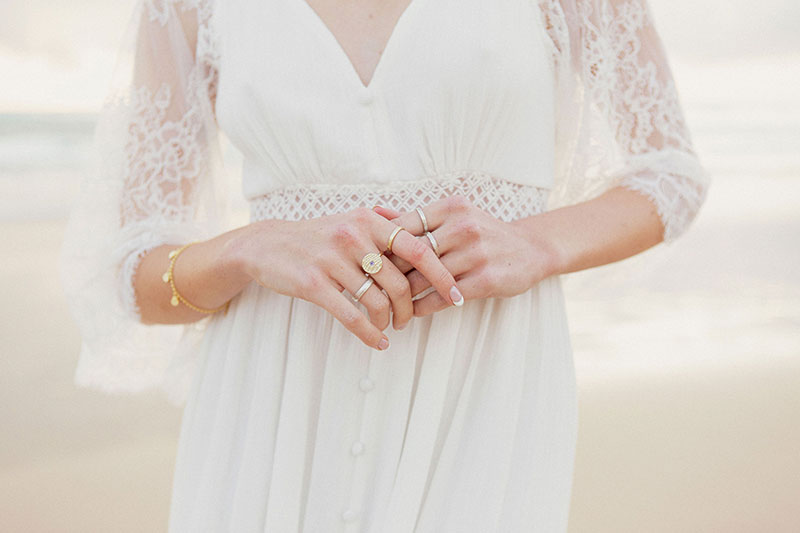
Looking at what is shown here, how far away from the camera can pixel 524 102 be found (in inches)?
50.1

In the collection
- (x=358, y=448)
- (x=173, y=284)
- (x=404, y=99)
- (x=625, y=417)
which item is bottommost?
(x=625, y=417)

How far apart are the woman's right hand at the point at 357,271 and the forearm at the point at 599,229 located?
0.67ft

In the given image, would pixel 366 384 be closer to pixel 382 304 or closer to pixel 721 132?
pixel 382 304

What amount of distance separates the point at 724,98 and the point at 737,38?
54 centimetres

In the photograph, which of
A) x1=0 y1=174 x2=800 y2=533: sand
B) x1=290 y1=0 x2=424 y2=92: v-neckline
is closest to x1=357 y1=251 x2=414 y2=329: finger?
x1=290 y1=0 x2=424 y2=92: v-neckline

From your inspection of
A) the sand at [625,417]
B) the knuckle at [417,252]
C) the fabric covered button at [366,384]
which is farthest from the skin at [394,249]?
the sand at [625,417]

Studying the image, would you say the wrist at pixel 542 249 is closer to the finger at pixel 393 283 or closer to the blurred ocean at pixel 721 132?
the finger at pixel 393 283

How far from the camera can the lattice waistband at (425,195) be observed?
4.20 feet

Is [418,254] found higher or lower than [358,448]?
higher

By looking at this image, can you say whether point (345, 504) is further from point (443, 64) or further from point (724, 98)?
point (724, 98)

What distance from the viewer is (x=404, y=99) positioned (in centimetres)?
126

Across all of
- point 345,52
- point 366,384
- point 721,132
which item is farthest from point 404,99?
point 721,132

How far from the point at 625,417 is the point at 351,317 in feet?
10.2

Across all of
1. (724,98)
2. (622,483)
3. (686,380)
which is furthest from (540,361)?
(724,98)
